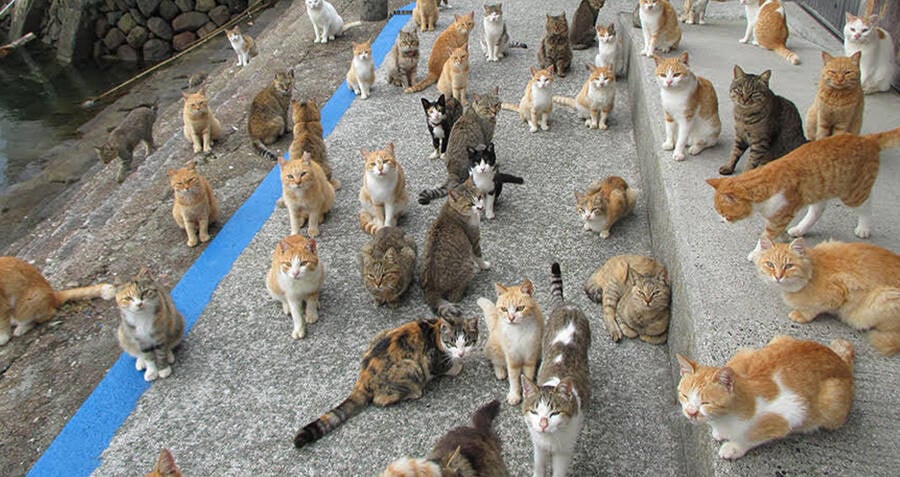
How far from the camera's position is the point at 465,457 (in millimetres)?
2395

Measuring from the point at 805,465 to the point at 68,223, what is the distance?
249 inches

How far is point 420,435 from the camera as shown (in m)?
2.94

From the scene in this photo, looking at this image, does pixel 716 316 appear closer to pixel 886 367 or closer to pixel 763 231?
pixel 886 367

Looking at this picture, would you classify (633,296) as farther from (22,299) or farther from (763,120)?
(22,299)

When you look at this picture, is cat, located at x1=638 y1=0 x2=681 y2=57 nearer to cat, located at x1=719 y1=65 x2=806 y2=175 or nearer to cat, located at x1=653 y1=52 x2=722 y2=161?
cat, located at x1=653 y1=52 x2=722 y2=161

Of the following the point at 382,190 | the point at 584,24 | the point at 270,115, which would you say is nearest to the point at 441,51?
the point at 584,24

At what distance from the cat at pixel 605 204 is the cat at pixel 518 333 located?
132 centimetres

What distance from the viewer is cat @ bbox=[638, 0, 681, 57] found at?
5.86m

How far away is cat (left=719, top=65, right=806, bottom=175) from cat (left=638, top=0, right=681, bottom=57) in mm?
2429

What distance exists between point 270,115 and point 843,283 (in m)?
5.06

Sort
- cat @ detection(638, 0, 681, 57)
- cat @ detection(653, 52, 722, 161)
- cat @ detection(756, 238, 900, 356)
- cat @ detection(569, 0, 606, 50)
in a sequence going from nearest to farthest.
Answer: cat @ detection(756, 238, 900, 356), cat @ detection(653, 52, 722, 161), cat @ detection(638, 0, 681, 57), cat @ detection(569, 0, 606, 50)

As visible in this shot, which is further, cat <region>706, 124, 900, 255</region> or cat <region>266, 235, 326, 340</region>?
cat <region>266, 235, 326, 340</region>

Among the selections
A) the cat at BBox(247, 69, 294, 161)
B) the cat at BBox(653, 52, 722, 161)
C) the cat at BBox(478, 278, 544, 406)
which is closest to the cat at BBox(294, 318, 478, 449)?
the cat at BBox(478, 278, 544, 406)

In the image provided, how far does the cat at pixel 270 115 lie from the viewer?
5.95 metres
